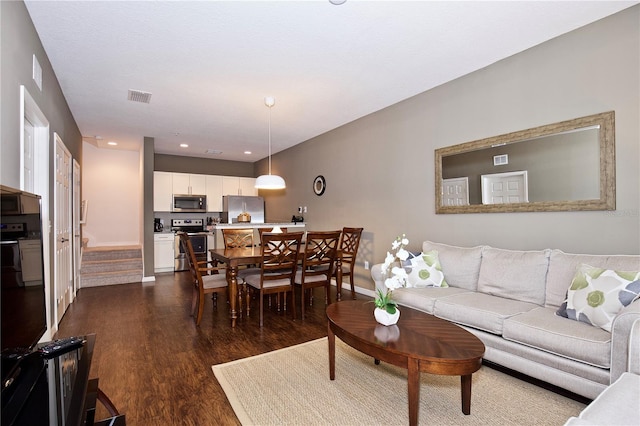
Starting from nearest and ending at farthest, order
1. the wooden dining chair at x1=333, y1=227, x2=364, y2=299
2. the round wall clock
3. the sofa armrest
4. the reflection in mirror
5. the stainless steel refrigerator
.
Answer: the sofa armrest, the reflection in mirror, the wooden dining chair at x1=333, y1=227, x2=364, y2=299, the round wall clock, the stainless steel refrigerator

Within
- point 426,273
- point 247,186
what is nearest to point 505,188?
point 426,273

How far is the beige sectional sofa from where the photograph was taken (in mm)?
1790

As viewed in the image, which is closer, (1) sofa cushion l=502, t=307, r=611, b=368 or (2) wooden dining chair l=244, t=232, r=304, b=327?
(1) sofa cushion l=502, t=307, r=611, b=368

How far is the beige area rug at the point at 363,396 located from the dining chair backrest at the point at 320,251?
126 centimetres

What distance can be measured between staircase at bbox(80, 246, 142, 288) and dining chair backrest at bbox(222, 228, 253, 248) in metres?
2.27

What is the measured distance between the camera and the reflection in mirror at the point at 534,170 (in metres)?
2.52

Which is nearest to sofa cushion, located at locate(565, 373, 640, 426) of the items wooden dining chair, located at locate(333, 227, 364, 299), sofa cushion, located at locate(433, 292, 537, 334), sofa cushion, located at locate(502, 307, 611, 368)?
sofa cushion, located at locate(502, 307, 611, 368)

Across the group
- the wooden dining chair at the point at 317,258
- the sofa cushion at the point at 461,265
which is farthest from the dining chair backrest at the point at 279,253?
the sofa cushion at the point at 461,265

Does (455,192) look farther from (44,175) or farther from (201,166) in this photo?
(201,166)

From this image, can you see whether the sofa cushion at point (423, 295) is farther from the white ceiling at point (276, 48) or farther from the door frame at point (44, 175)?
the door frame at point (44, 175)

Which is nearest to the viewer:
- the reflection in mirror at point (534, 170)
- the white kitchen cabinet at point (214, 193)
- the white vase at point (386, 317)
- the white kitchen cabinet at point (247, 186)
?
the white vase at point (386, 317)

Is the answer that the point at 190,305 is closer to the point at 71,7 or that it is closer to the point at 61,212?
the point at 61,212

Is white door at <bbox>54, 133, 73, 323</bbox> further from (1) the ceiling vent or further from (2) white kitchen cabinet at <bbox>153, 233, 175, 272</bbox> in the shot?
(2) white kitchen cabinet at <bbox>153, 233, 175, 272</bbox>

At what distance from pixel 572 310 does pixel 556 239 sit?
84 cm
